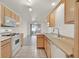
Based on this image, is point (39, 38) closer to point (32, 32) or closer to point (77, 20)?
point (77, 20)

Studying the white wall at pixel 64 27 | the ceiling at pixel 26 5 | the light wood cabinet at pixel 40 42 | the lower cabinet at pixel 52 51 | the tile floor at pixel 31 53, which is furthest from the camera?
the light wood cabinet at pixel 40 42

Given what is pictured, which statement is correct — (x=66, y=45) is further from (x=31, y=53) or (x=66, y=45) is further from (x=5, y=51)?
(x=31, y=53)

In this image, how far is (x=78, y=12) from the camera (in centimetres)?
151

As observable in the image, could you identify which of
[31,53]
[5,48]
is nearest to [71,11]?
[5,48]

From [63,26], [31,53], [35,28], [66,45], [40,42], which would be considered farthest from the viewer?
[35,28]

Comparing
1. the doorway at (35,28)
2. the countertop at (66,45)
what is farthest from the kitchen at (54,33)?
the doorway at (35,28)

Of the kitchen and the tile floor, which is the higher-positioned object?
the kitchen

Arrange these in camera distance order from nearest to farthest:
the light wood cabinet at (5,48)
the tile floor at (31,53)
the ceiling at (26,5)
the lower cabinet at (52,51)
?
the lower cabinet at (52,51), the light wood cabinet at (5,48), the tile floor at (31,53), the ceiling at (26,5)

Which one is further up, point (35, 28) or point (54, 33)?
point (35, 28)

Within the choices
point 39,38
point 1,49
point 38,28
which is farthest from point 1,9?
point 38,28

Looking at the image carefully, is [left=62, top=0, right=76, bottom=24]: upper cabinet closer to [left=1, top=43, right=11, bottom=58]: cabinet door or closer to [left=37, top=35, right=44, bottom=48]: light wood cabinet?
[left=1, top=43, right=11, bottom=58]: cabinet door

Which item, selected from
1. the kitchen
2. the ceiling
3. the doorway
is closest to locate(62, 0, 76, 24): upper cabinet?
the kitchen

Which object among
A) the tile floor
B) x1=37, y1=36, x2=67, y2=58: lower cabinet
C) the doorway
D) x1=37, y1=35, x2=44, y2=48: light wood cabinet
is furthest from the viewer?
the doorway

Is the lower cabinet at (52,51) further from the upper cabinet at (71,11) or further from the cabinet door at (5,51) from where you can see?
the cabinet door at (5,51)
